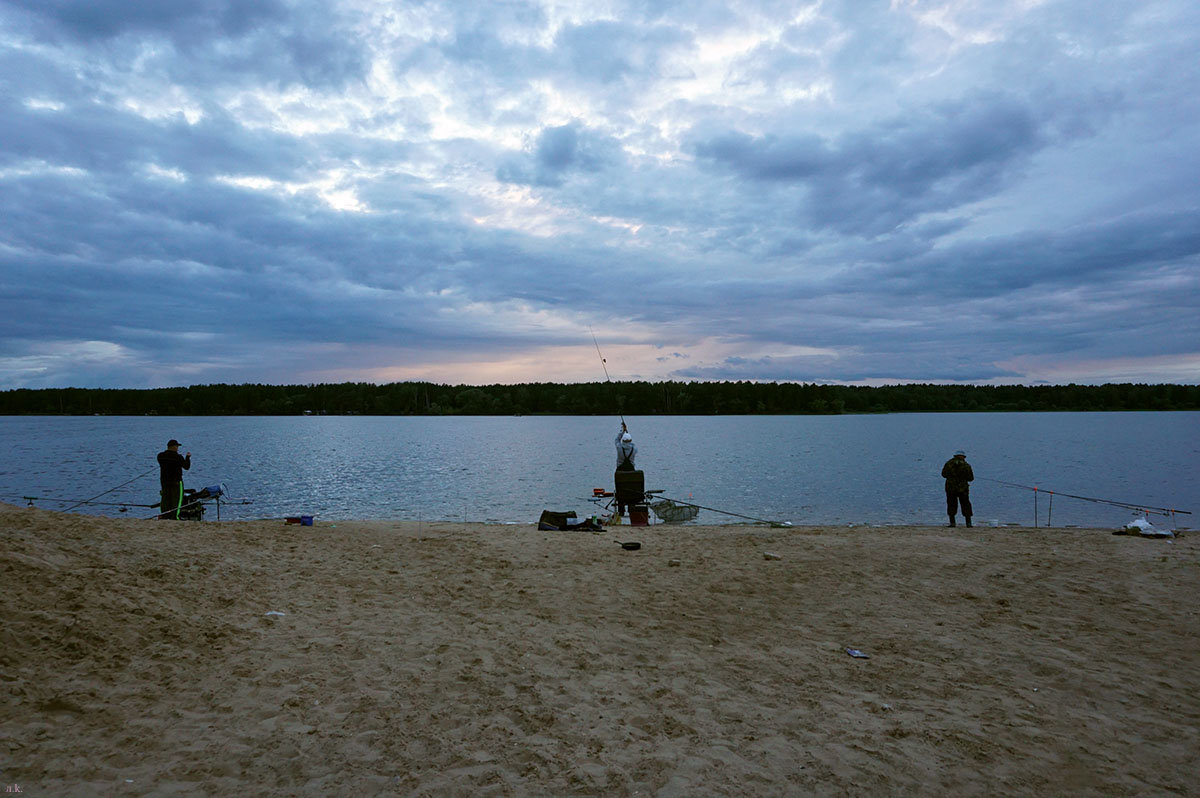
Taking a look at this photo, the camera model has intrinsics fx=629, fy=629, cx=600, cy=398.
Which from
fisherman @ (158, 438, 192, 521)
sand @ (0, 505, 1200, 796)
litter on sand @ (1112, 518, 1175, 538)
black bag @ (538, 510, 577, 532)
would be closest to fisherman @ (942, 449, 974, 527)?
litter on sand @ (1112, 518, 1175, 538)

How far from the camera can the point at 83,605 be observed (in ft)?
22.5

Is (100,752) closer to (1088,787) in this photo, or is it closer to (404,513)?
(1088,787)

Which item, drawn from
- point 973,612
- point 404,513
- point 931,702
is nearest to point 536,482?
point 404,513

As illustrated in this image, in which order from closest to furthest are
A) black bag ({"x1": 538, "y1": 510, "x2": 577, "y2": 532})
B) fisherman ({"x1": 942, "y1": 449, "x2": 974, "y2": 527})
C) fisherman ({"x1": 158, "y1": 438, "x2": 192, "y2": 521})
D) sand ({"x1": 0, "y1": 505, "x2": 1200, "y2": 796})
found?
sand ({"x1": 0, "y1": 505, "x2": 1200, "y2": 796})
black bag ({"x1": 538, "y1": 510, "x2": 577, "y2": 532})
fisherman ({"x1": 158, "y1": 438, "x2": 192, "y2": 521})
fisherman ({"x1": 942, "y1": 449, "x2": 974, "y2": 527})

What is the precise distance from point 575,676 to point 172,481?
15.8 meters

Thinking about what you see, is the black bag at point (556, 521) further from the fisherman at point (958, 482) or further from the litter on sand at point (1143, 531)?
the litter on sand at point (1143, 531)

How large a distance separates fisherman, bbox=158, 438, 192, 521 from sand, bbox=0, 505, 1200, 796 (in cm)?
626

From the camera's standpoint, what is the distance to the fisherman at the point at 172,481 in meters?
16.9

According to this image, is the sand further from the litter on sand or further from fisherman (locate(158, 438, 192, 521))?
fisherman (locate(158, 438, 192, 521))

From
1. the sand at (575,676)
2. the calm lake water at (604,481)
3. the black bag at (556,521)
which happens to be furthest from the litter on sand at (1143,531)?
the black bag at (556,521)

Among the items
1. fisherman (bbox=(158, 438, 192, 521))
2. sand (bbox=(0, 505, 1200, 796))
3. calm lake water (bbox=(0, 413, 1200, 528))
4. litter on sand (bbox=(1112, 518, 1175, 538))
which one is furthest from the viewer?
calm lake water (bbox=(0, 413, 1200, 528))

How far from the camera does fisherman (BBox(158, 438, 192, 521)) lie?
16.9m

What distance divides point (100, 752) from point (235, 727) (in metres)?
0.89

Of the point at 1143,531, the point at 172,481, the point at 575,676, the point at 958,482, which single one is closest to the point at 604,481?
the point at 958,482
